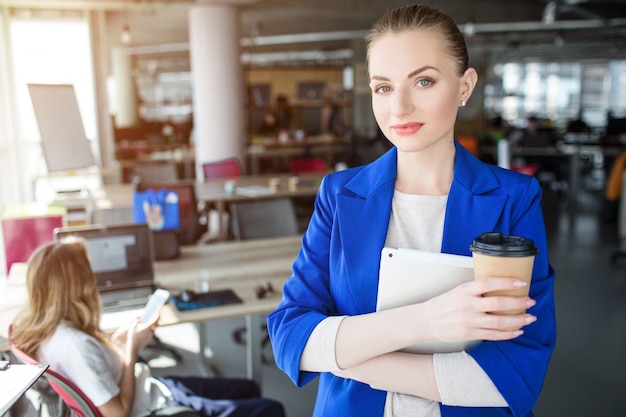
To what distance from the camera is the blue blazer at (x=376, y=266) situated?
98cm

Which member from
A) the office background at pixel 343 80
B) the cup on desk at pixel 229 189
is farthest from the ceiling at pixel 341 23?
the cup on desk at pixel 229 189

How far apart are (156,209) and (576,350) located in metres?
3.07

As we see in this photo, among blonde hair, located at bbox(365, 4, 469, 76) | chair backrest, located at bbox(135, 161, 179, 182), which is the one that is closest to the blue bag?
blonde hair, located at bbox(365, 4, 469, 76)

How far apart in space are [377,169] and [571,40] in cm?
1855

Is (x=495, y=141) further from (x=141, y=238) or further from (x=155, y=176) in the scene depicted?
(x=141, y=238)

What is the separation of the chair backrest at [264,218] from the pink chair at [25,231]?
1.24 metres

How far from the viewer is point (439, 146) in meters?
1.10

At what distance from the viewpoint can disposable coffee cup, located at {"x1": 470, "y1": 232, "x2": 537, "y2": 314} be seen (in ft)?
2.67

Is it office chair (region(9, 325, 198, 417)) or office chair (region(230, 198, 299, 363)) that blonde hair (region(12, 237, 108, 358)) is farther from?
office chair (region(230, 198, 299, 363))

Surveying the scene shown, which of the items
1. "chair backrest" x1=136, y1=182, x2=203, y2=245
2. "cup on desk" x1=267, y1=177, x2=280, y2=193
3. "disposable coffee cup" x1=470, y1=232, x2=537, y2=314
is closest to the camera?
"disposable coffee cup" x1=470, y1=232, x2=537, y2=314

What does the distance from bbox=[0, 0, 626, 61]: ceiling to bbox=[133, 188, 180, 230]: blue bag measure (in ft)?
18.5

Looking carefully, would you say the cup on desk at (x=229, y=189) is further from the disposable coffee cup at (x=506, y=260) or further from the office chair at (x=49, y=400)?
the disposable coffee cup at (x=506, y=260)

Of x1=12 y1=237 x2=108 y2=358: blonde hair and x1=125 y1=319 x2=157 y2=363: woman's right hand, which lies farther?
x1=125 y1=319 x2=157 y2=363: woman's right hand

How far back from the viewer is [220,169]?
6906mm
